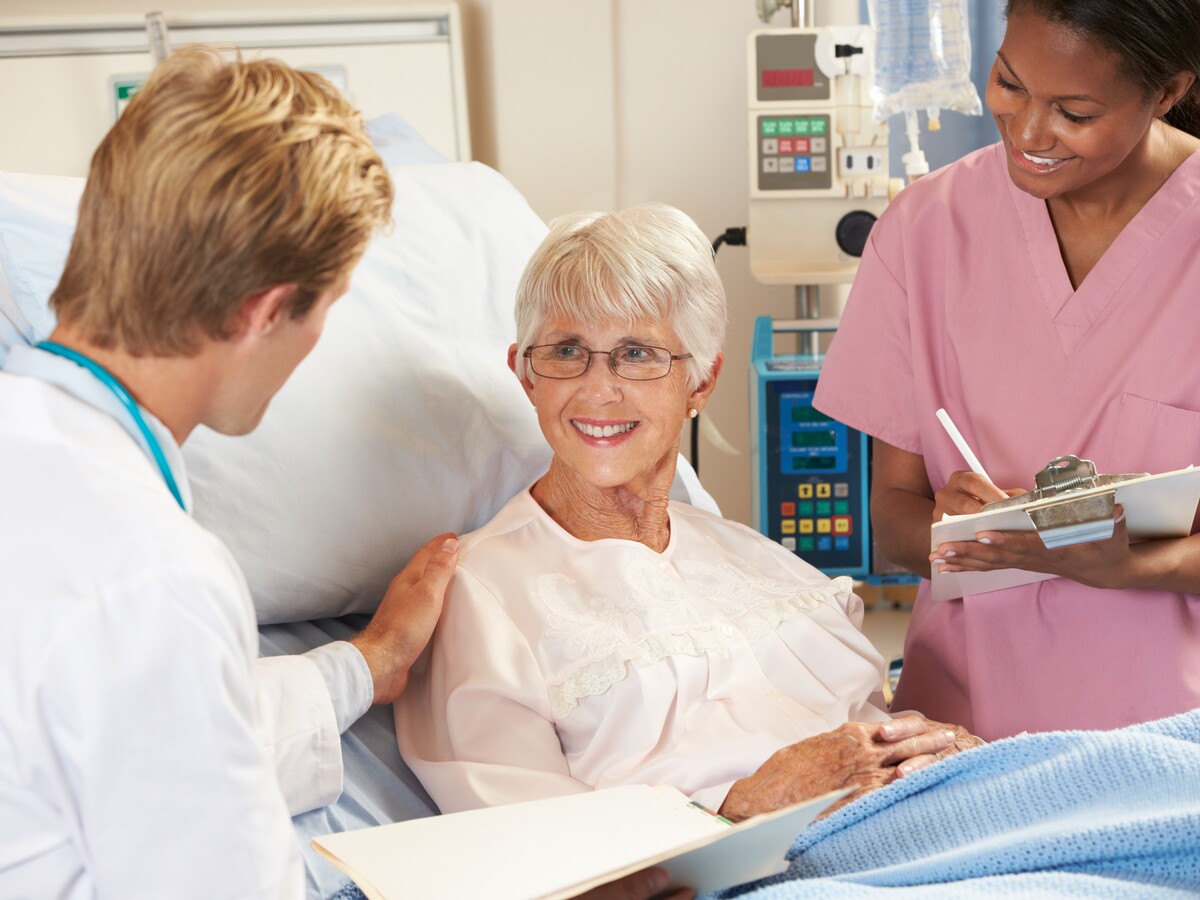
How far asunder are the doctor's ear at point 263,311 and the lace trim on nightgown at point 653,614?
0.71 metres

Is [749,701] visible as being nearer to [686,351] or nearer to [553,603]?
[553,603]

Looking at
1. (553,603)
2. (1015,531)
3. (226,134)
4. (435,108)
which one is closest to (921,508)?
(1015,531)

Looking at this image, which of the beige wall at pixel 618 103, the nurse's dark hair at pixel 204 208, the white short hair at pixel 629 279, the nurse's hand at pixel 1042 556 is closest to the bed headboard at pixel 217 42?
the beige wall at pixel 618 103

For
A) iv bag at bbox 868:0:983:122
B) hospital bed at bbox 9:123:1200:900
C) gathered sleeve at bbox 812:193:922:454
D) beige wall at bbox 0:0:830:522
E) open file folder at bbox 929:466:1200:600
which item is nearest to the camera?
hospital bed at bbox 9:123:1200:900

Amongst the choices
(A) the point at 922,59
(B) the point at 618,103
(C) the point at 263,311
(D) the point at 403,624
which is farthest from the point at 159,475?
(B) the point at 618,103

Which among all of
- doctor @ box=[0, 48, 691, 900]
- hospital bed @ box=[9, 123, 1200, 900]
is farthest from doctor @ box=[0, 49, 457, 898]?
hospital bed @ box=[9, 123, 1200, 900]

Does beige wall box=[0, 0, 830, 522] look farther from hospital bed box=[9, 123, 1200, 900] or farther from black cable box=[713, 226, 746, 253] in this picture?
hospital bed box=[9, 123, 1200, 900]

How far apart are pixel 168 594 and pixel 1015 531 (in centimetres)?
96

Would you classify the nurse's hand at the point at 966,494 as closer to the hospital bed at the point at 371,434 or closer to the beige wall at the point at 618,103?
the hospital bed at the point at 371,434

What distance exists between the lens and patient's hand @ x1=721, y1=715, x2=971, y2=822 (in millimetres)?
1364

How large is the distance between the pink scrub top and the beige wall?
4.36 feet

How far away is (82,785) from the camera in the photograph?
78cm

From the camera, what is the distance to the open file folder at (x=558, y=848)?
104 centimetres

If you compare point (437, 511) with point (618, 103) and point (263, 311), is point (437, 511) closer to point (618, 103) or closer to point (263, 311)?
point (263, 311)
